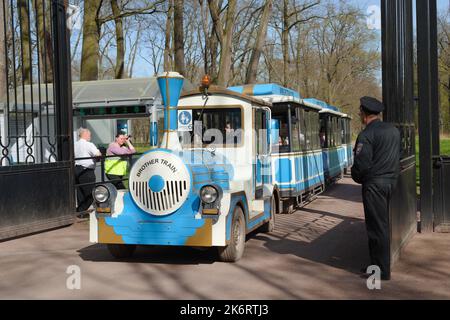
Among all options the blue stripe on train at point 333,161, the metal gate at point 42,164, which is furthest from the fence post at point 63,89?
the blue stripe on train at point 333,161

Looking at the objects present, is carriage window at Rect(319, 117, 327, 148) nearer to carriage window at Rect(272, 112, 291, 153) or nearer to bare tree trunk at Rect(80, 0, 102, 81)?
carriage window at Rect(272, 112, 291, 153)

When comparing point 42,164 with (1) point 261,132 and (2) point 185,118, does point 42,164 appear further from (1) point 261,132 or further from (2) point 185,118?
(1) point 261,132

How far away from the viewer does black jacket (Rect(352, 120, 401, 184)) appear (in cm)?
668

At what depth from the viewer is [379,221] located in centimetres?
672

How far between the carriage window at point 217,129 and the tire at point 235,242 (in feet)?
5.02

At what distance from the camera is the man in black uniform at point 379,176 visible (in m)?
6.69

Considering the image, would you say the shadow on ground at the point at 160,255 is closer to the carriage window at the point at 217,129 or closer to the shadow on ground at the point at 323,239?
the shadow on ground at the point at 323,239

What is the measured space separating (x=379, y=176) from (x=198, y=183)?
230cm

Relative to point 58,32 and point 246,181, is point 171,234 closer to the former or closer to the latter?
point 246,181

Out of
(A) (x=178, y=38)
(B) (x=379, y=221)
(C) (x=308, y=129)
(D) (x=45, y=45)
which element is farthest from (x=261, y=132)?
(A) (x=178, y=38)

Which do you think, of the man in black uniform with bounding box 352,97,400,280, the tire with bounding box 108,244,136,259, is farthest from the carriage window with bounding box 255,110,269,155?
the man in black uniform with bounding box 352,97,400,280

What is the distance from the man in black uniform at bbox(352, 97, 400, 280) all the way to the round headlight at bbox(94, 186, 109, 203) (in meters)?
3.18

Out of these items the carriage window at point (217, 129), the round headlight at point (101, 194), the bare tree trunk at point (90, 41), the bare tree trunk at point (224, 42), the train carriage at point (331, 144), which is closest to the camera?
the round headlight at point (101, 194)
